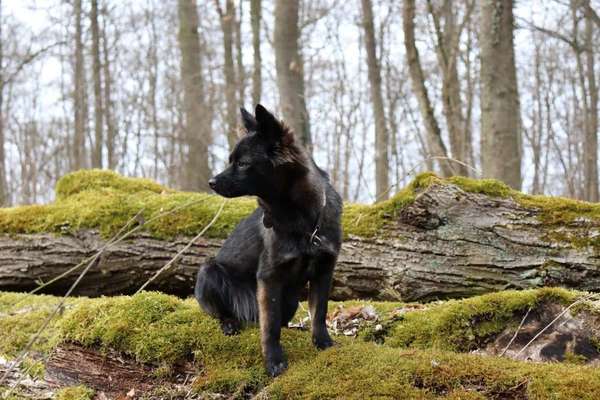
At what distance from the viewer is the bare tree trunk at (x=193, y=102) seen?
14539 mm

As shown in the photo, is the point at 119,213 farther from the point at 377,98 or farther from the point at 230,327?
the point at 377,98

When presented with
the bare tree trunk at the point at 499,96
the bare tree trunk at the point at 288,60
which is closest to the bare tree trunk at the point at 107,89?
the bare tree trunk at the point at 288,60

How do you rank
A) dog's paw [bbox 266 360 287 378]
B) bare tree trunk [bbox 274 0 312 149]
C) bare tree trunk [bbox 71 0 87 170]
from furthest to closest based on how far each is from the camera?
bare tree trunk [bbox 71 0 87 170]
bare tree trunk [bbox 274 0 312 149]
dog's paw [bbox 266 360 287 378]

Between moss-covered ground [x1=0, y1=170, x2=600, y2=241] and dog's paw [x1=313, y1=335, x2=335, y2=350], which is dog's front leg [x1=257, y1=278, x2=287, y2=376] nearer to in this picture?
dog's paw [x1=313, y1=335, x2=335, y2=350]

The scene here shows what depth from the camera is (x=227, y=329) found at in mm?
4398

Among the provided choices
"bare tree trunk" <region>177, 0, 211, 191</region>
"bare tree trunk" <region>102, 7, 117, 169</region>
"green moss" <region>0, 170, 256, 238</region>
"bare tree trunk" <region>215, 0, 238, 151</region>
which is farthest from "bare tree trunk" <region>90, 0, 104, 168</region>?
"green moss" <region>0, 170, 256, 238</region>

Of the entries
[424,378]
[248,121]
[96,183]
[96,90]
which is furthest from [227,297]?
[96,90]

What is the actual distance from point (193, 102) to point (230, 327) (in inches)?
451

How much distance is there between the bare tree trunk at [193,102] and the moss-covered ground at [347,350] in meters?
9.18

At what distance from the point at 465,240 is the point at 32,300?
481cm

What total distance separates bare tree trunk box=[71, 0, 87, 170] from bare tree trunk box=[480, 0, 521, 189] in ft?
53.4

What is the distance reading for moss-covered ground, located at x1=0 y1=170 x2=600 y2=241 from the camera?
19.1 ft

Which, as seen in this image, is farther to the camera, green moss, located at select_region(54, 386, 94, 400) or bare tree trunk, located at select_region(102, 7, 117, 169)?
bare tree trunk, located at select_region(102, 7, 117, 169)

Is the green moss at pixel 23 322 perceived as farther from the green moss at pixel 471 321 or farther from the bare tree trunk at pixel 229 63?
the bare tree trunk at pixel 229 63
